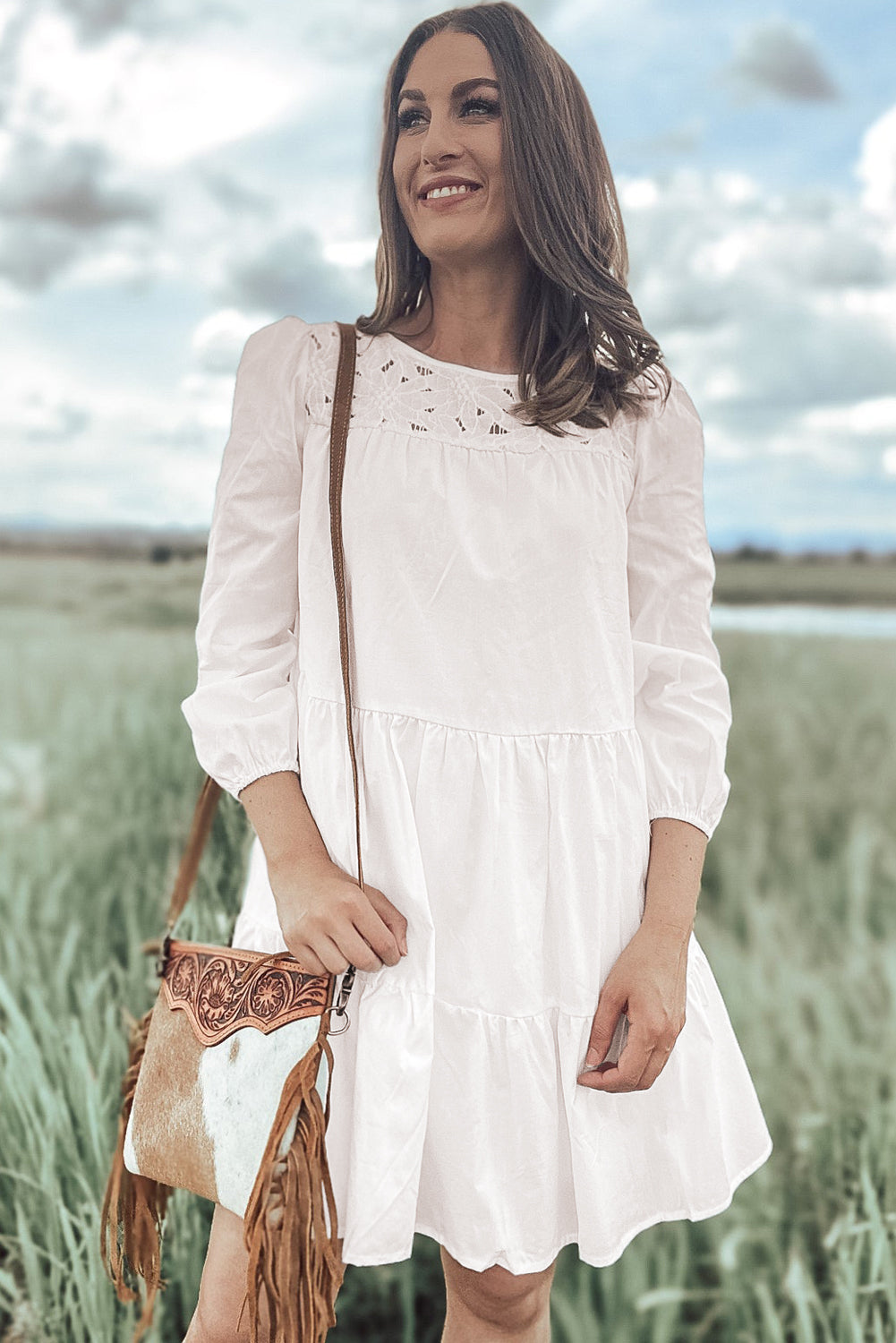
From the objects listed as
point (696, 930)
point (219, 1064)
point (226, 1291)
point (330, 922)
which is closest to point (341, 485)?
point (330, 922)

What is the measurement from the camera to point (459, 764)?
34.3 inches

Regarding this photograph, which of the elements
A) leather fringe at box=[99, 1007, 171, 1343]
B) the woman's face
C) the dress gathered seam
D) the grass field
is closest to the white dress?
the dress gathered seam

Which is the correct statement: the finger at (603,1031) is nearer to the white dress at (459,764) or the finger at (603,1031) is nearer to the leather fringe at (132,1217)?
the white dress at (459,764)

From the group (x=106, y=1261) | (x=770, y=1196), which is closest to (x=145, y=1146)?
(x=106, y=1261)

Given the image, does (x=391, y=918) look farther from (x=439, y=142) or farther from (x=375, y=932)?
(x=439, y=142)

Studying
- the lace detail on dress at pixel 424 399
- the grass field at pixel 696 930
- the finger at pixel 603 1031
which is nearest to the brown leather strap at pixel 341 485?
the lace detail on dress at pixel 424 399

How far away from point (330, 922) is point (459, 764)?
173 millimetres

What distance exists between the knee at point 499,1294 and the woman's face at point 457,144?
2.96 feet

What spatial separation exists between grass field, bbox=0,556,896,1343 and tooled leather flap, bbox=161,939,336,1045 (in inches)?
18.3

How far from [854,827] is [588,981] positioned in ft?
4.78

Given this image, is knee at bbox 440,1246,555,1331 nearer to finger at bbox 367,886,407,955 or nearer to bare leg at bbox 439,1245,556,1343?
bare leg at bbox 439,1245,556,1343

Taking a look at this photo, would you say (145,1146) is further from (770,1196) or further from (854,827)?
(854,827)

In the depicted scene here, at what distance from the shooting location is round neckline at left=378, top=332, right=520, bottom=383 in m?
0.94

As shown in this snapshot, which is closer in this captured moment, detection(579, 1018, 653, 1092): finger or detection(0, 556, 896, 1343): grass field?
detection(579, 1018, 653, 1092): finger
